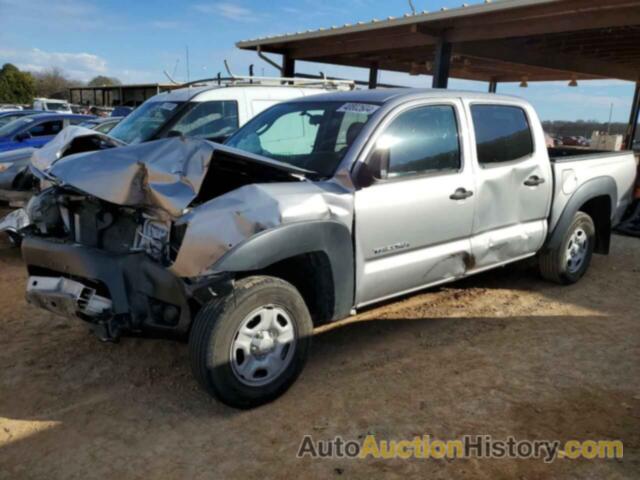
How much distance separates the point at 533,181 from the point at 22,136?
10115mm

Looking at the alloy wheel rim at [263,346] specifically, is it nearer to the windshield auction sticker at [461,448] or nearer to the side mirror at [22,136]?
the windshield auction sticker at [461,448]

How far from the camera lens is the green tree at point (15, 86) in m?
48.9

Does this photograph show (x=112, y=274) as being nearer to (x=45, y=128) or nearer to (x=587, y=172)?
(x=587, y=172)

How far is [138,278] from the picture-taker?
3.08m

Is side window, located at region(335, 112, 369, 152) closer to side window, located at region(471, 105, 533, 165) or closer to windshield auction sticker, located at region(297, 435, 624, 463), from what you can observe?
side window, located at region(471, 105, 533, 165)

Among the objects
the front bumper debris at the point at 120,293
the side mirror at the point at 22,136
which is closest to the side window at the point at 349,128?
the front bumper debris at the point at 120,293

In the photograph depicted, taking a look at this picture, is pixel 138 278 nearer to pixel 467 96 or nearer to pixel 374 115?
pixel 374 115

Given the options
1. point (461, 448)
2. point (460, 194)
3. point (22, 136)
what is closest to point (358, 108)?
point (460, 194)

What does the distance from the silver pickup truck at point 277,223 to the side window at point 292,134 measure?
1cm

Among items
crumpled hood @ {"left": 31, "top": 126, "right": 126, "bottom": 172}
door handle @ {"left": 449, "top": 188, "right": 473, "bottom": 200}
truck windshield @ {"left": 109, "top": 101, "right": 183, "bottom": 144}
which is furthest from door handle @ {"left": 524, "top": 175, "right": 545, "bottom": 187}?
truck windshield @ {"left": 109, "top": 101, "right": 183, "bottom": 144}

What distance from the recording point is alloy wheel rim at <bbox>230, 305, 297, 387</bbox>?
10.1 ft

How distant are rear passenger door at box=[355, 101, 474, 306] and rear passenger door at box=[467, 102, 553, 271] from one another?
198 mm

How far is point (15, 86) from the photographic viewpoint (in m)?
49.9

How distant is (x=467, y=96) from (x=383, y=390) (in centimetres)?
245
